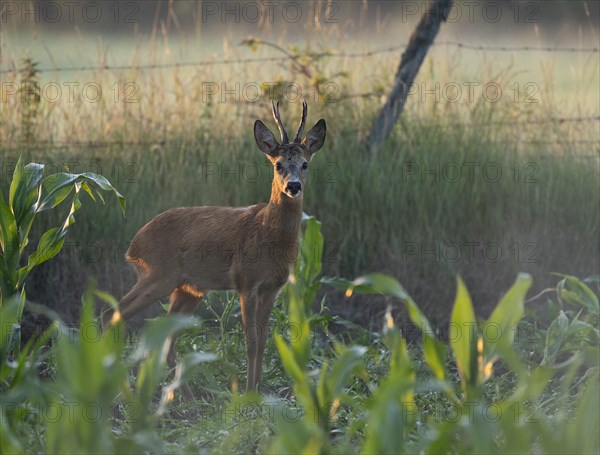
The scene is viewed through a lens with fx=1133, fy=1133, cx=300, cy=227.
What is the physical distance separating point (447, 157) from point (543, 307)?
1.68 metres

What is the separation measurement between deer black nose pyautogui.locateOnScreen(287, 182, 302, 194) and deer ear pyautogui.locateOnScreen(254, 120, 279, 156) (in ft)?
1.51

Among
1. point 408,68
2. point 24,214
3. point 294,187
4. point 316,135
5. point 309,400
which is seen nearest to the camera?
point 309,400

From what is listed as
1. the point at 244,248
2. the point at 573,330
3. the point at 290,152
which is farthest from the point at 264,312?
the point at 573,330

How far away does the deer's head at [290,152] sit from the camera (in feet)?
21.2

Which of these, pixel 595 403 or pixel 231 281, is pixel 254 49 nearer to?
pixel 231 281

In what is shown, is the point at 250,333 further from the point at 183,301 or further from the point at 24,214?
the point at 24,214

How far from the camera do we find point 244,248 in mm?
6766

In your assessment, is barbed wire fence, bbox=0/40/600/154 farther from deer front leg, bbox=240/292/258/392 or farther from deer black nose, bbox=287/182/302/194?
deer black nose, bbox=287/182/302/194

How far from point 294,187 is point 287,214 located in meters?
0.36

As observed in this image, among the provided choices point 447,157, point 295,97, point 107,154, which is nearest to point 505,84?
point 447,157

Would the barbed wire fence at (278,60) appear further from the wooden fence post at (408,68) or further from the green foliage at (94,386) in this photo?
the green foliage at (94,386)

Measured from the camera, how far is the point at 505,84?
35.3ft

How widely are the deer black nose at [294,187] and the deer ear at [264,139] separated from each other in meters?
0.46

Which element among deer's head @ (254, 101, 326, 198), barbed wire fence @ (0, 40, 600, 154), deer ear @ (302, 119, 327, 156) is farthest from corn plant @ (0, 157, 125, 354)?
barbed wire fence @ (0, 40, 600, 154)
